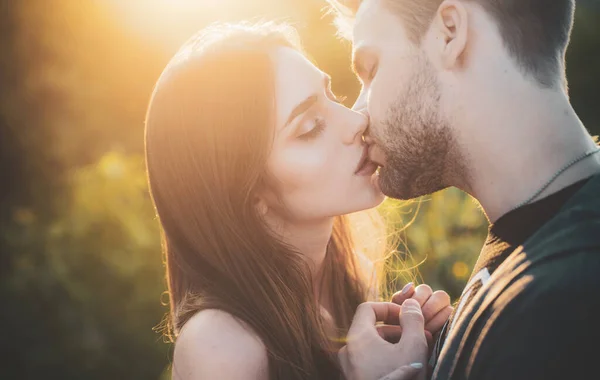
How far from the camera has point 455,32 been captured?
6.79 feet

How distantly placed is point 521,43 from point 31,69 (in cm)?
621

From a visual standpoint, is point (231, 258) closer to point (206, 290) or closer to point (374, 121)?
point (206, 290)

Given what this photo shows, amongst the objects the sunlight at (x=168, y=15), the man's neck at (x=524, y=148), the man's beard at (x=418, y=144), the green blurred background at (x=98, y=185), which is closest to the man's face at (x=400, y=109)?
the man's beard at (x=418, y=144)

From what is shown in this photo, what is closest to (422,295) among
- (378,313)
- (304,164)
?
(378,313)

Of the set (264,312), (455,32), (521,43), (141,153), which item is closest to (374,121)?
(455,32)

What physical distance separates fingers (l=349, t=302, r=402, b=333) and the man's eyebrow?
78cm

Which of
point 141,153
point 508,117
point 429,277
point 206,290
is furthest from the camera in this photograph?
point 141,153

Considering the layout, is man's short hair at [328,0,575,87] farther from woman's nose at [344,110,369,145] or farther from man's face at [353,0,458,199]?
woman's nose at [344,110,369,145]

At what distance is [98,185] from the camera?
5.02 metres

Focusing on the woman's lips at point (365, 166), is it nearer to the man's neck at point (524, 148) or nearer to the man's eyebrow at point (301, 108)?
the man's eyebrow at point (301, 108)

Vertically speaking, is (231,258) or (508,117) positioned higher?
(508,117)

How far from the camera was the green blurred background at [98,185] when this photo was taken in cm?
488

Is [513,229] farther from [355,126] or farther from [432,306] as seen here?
[355,126]

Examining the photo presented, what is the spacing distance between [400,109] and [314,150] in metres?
0.37
